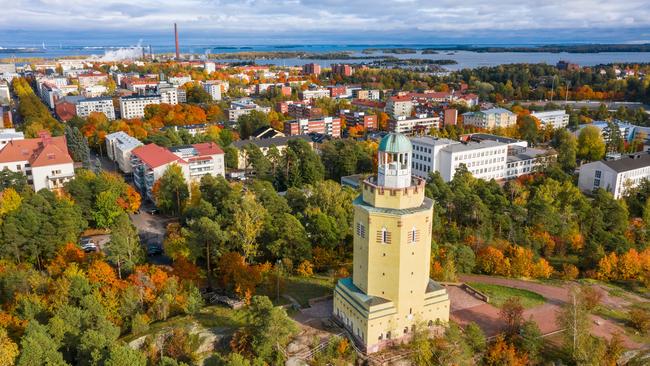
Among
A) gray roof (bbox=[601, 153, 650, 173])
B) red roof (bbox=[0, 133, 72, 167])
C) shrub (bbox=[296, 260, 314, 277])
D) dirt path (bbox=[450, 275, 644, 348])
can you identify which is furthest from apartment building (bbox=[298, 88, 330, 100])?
dirt path (bbox=[450, 275, 644, 348])

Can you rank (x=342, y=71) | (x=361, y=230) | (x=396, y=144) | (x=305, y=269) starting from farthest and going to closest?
(x=342, y=71)
(x=305, y=269)
(x=361, y=230)
(x=396, y=144)

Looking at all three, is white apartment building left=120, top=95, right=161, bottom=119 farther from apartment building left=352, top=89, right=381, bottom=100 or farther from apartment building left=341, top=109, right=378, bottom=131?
apartment building left=352, top=89, right=381, bottom=100

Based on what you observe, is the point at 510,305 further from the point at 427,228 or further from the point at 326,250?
the point at 326,250

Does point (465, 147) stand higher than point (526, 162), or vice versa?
point (465, 147)

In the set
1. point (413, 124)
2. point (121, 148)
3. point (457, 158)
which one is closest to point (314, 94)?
point (413, 124)

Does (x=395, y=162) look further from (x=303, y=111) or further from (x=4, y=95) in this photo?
(x=4, y=95)

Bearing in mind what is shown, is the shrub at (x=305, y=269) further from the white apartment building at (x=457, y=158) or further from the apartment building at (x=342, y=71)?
the apartment building at (x=342, y=71)

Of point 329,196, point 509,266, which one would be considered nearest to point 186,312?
point 329,196
